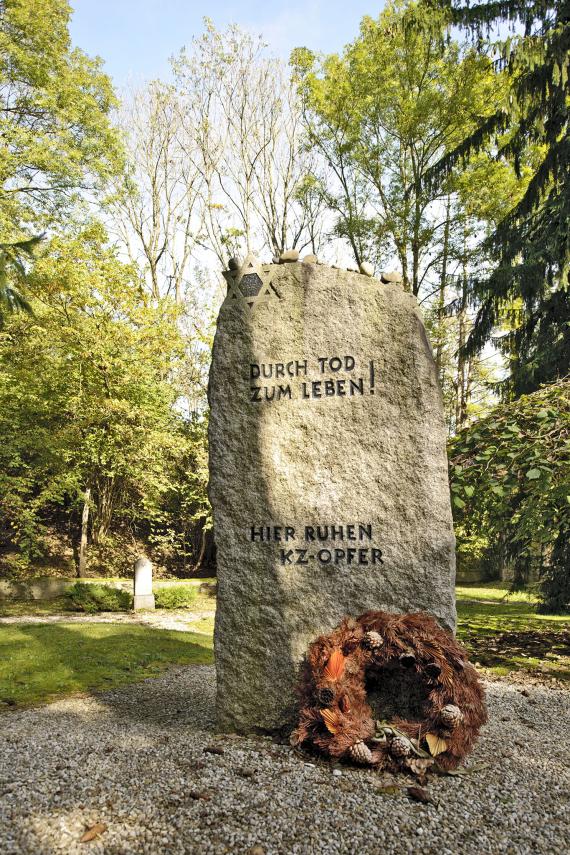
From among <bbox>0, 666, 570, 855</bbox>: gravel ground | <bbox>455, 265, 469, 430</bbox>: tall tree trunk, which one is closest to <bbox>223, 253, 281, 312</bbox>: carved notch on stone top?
<bbox>0, 666, 570, 855</bbox>: gravel ground

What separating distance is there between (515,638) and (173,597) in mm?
7825

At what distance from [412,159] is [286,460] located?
610 inches

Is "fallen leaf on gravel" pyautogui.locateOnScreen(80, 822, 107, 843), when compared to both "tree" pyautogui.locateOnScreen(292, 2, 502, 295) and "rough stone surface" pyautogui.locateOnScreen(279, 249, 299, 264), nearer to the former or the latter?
"rough stone surface" pyautogui.locateOnScreen(279, 249, 299, 264)

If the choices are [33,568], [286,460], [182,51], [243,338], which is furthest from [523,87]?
[182,51]

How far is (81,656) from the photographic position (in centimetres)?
714

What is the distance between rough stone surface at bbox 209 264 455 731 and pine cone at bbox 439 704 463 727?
65 cm

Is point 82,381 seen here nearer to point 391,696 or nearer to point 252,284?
point 252,284

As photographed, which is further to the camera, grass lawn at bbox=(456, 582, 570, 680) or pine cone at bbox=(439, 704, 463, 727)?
grass lawn at bbox=(456, 582, 570, 680)

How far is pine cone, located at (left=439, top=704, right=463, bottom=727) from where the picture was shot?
3568 millimetres

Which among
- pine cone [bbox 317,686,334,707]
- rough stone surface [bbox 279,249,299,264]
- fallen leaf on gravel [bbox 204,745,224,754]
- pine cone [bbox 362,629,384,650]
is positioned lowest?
fallen leaf on gravel [bbox 204,745,224,754]

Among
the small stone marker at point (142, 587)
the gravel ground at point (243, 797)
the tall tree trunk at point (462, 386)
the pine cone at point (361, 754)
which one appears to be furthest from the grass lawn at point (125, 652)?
the tall tree trunk at point (462, 386)

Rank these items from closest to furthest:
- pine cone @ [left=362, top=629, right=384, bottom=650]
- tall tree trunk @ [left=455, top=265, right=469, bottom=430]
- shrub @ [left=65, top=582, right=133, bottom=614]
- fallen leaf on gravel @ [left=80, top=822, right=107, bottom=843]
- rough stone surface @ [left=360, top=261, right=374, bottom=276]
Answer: fallen leaf on gravel @ [left=80, top=822, right=107, bottom=843], pine cone @ [left=362, top=629, right=384, bottom=650], rough stone surface @ [left=360, top=261, right=374, bottom=276], shrub @ [left=65, top=582, right=133, bottom=614], tall tree trunk @ [left=455, top=265, right=469, bottom=430]

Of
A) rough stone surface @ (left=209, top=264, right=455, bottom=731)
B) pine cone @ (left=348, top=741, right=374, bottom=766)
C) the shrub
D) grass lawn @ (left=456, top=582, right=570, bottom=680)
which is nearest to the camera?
pine cone @ (left=348, top=741, right=374, bottom=766)

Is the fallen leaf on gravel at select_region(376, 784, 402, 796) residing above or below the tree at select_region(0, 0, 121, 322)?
below
